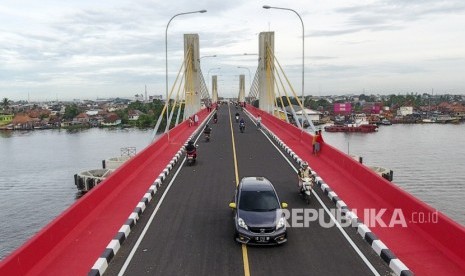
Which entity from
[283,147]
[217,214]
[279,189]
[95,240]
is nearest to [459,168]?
[283,147]

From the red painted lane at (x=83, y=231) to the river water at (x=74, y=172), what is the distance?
57.4ft

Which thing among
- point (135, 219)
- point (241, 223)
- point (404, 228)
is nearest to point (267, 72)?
point (135, 219)

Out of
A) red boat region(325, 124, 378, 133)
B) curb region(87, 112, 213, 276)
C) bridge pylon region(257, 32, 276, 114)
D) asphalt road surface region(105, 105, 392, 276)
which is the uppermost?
bridge pylon region(257, 32, 276, 114)

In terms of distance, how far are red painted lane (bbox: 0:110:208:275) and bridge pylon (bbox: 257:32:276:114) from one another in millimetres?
36234

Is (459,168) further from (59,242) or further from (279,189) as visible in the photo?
(59,242)

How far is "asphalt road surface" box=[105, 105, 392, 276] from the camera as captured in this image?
8984 millimetres

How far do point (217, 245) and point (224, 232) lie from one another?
0.97 metres

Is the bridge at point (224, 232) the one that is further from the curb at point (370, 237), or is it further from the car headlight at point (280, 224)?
the car headlight at point (280, 224)

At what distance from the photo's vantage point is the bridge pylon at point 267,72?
2057 inches

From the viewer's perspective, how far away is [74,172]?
2304 inches

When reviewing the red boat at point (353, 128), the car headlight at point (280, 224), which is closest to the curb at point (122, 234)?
the car headlight at point (280, 224)

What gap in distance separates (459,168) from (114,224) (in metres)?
61.1

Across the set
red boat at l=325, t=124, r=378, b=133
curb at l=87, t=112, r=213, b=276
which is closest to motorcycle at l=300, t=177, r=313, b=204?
curb at l=87, t=112, r=213, b=276

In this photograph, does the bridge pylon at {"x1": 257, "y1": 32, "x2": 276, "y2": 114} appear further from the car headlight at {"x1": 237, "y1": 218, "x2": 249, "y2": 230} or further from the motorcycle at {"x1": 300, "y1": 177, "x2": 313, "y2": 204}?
the car headlight at {"x1": 237, "y1": 218, "x2": 249, "y2": 230}
